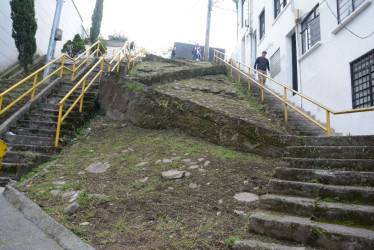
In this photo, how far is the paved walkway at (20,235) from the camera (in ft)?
8.33

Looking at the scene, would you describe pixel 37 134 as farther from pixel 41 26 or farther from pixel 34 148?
pixel 41 26

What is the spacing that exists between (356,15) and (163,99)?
5.75 meters

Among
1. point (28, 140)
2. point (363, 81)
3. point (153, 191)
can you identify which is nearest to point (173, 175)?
point (153, 191)

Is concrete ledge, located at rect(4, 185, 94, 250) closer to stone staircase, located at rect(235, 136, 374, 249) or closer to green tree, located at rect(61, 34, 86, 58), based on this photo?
stone staircase, located at rect(235, 136, 374, 249)

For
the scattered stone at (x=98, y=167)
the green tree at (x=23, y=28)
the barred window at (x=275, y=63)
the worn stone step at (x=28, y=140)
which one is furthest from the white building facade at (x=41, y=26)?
the barred window at (x=275, y=63)

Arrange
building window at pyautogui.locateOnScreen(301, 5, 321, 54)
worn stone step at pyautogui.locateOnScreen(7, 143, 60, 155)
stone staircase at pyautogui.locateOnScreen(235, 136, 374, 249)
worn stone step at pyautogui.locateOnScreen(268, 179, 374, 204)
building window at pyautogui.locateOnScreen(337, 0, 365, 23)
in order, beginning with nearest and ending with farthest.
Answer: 1. stone staircase at pyautogui.locateOnScreen(235, 136, 374, 249)
2. worn stone step at pyautogui.locateOnScreen(268, 179, 374, 204)
3. worn stone step at pyautogui.locateOnScreen(7, 143, 60, 155)
4. building window at pyautogui.locateOnScreen(337, 0, 365, 23)
5. building window at pyautogui.locateOnScreen(301, 5, 321, 54)

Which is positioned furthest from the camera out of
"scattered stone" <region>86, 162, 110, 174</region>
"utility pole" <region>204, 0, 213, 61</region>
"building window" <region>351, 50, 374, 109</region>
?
"utility pole" <region>204, 0, 213, 61</region>

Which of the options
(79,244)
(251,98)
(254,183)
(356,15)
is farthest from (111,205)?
(356,15)

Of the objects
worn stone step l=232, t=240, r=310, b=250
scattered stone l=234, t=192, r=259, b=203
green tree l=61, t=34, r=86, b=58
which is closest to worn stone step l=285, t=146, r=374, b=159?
scattered stone l=234, t=192, r=259, b=203

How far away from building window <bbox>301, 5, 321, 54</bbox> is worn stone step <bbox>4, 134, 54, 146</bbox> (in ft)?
29.8

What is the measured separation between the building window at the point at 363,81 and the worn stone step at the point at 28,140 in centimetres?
789

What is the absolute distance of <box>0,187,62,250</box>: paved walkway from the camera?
2.54m

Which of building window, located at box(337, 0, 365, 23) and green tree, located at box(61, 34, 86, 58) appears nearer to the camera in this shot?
building window, located at box(337, 0, 365, 23)

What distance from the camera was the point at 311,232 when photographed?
101 inches
